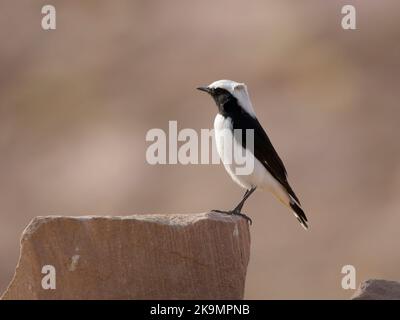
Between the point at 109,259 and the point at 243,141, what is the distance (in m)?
2.68

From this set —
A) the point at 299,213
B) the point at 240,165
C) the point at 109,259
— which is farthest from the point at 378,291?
the point at 109,259

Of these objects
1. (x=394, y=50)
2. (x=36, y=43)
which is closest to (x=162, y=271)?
(x=394, y=50)

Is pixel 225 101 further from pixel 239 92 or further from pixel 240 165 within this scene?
pixel 240 165

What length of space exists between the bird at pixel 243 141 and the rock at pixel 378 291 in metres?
1.99

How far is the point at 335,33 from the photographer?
38.8m

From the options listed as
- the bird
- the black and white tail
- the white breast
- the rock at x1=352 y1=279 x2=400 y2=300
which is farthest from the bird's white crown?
the rock at x1=352 y1=279 x2=400 y2=300

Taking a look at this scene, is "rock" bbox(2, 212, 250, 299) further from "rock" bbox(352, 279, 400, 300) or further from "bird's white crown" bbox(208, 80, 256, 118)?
"bird's white crown" bbox(208, 80, 256, 118)

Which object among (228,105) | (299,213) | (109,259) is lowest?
(109,259)

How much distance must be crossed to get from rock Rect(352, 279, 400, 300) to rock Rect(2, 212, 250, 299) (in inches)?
59.2

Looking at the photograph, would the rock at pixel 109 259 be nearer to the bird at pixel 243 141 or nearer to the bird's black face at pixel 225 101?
the bird at pixel 243 141

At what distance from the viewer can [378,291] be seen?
1191 centimetres

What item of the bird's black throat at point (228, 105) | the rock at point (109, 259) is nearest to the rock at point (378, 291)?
the rock at point (109, 259)

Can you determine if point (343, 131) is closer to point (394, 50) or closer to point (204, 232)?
point (394, 50)
